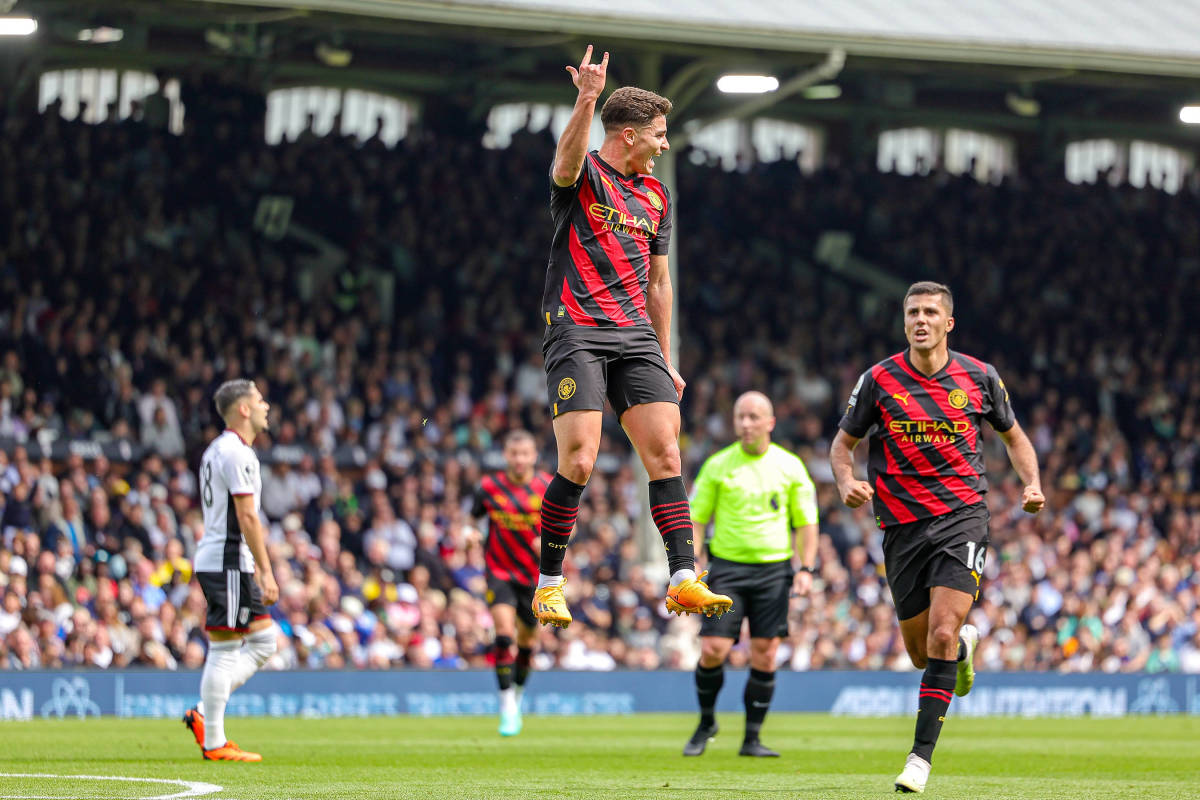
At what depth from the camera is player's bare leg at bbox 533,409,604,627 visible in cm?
762

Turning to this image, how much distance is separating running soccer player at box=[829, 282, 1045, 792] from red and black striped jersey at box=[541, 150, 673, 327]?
1.70 meters

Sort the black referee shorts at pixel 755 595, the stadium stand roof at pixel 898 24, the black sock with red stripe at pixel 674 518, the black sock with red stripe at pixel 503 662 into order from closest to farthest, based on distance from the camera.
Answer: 1. the black sock with red stripe at pixel 674 518
2. the black referee shorts at pixel 755 595
3. the black sock with red stripe at pixel 503 662
4. the stadium stand roof at pixel 898 24

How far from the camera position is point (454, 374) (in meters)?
24.8

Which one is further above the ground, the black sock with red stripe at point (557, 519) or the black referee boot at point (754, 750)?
the black sock with red stripe at point (557, 519)

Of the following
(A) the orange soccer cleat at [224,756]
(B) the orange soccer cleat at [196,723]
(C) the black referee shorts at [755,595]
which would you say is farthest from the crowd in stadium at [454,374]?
(C) the black referee shorts at [755,595]

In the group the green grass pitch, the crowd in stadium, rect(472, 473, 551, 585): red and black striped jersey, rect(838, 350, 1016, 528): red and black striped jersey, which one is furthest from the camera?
the crowd in stadium

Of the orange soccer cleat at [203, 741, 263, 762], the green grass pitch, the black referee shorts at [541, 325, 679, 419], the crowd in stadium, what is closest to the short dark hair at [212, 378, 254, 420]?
the orange soccer cleat at [203, 741, 263, 762]

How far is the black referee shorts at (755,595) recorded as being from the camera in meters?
12.1

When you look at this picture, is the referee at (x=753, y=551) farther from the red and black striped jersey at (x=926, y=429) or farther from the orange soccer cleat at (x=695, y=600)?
the orange soccer cleat at (x=695, y=600)

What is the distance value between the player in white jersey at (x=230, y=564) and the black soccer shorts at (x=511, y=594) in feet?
13.1

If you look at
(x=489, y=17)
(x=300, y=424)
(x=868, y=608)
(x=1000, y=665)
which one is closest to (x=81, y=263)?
(x=300, y=424)

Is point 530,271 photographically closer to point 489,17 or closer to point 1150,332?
point 489,17

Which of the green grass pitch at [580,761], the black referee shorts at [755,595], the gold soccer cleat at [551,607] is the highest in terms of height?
the gold soccer cleat at [551,607]

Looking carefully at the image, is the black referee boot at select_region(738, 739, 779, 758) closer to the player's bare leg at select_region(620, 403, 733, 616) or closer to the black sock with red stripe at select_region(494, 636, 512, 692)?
the black sock with red stripe at select_region(494, 636, 512, 692)
